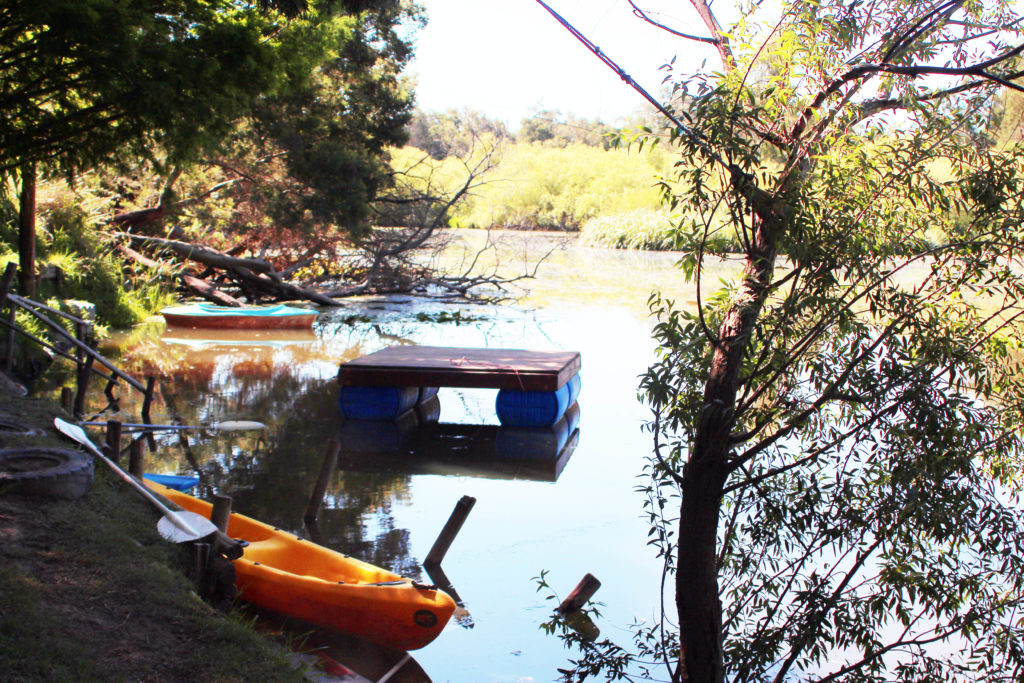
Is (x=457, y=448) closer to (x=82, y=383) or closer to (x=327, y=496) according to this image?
(x=327, y=496)

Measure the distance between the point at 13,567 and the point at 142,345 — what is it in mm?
10566

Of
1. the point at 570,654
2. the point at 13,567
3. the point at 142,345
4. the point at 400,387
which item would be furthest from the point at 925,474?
the point at 142,345

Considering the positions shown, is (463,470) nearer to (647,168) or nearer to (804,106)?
(804,106)

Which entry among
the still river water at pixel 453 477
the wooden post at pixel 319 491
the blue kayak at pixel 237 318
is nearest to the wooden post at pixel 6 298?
the still river water at pixel 453 477

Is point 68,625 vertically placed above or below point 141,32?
below

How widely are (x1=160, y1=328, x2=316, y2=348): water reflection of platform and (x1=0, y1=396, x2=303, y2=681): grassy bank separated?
10143mm

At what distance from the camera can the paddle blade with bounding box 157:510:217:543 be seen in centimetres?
480

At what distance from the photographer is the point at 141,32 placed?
8.68 meters

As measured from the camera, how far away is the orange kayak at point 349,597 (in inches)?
186

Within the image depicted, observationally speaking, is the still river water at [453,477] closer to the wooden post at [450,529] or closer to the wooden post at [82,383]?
the wooden post at [450,529]

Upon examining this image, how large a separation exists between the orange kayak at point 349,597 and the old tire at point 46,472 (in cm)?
93

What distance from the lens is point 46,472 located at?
4.86 meters

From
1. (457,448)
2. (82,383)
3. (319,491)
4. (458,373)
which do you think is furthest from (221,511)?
(458,373)

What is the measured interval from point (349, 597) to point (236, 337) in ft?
38.0
